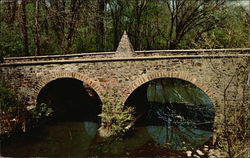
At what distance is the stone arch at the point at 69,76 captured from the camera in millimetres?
10242

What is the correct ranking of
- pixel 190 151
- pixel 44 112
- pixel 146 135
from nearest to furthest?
pixel 190 151 → pixel 146 135 → pixel 44 112

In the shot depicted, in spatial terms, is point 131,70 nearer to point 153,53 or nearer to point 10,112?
point 153,53

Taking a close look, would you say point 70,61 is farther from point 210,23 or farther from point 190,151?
point 210,23

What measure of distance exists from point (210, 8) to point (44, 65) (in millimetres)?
13301

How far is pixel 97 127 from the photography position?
39.0 feet

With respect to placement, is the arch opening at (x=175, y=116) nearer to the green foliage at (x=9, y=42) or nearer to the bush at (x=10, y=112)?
the bush at (x=10, y=112)

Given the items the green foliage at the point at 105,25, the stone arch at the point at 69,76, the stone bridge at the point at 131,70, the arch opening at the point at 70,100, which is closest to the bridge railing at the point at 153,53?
the stone bridge at the point at 131,70

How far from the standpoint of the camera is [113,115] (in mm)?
10070

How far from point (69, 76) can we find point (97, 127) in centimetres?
320

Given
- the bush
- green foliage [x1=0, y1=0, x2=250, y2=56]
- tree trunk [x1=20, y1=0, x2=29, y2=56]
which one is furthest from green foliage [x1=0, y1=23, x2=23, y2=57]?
the bush

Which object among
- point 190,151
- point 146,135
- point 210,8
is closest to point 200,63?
point 190,151

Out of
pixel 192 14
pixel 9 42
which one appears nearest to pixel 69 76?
pixel 9 42

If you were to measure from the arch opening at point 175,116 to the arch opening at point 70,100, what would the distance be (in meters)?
2.86

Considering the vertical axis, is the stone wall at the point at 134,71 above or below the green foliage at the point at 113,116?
above
